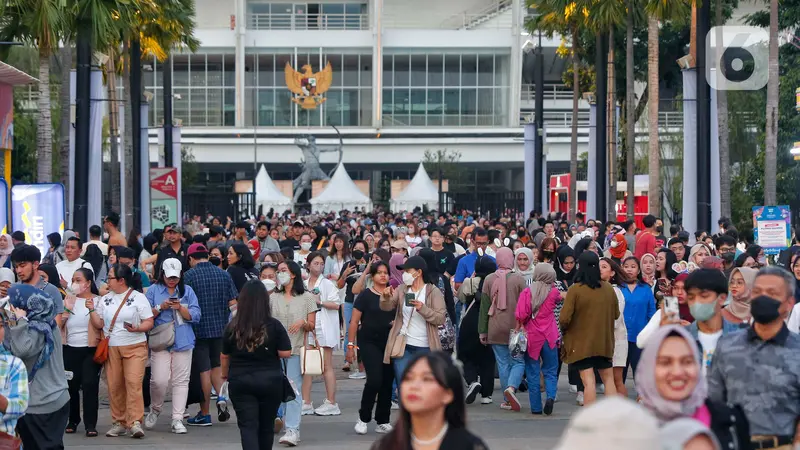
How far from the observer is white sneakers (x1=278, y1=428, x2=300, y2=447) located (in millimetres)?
11775

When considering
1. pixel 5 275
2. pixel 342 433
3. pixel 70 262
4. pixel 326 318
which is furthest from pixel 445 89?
pixel 5 275

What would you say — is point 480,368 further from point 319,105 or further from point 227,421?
point 319,105

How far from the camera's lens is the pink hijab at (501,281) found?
1359cm

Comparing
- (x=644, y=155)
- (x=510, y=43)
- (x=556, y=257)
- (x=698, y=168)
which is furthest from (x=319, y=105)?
(x=556, y=257)

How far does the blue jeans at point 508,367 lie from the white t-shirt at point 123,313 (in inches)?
150

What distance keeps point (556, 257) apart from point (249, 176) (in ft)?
231

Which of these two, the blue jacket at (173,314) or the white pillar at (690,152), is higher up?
the white pillar at (690,152)

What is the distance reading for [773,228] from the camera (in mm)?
19719

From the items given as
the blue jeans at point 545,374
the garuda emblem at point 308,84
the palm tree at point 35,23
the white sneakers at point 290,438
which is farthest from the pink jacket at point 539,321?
the garuda emblem at point 308,84

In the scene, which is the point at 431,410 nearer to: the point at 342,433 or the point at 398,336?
the point at 398,336

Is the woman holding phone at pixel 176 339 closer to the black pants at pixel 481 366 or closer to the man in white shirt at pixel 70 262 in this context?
the man in white shirt at pixel 70 262

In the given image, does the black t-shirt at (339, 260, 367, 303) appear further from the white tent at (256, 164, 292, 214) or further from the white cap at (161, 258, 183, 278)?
the white tent at (256, 164, 292, 214)

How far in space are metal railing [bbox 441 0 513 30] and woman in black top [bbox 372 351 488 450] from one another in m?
77.9

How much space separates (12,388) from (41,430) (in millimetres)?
1573
